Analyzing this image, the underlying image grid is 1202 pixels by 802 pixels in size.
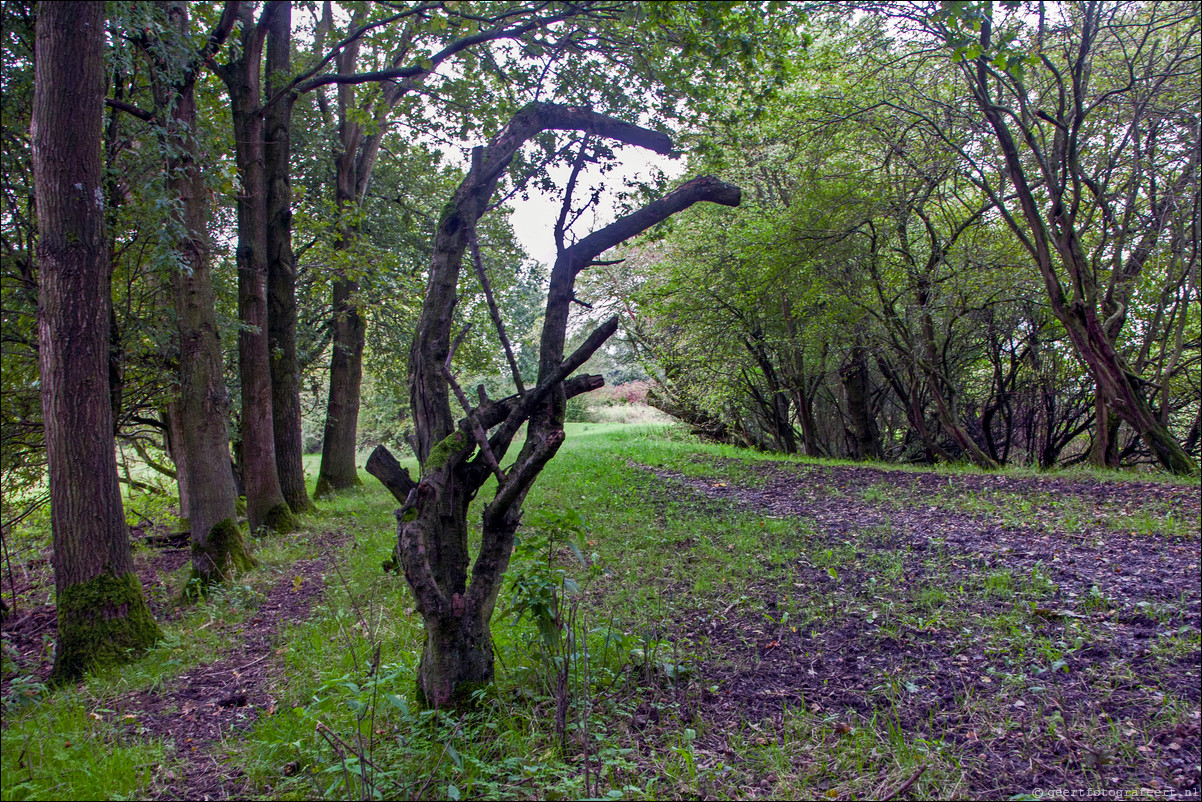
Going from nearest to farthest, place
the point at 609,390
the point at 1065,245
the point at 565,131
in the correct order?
the point at 565,131, the point at 1065,245, the point at 609,390

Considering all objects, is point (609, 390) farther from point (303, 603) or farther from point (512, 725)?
point (512, 725)

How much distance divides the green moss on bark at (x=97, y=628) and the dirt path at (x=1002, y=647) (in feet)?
12.0

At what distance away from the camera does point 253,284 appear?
26.6ft

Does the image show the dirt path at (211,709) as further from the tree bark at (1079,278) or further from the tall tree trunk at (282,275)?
the tree bark at (1079,278)

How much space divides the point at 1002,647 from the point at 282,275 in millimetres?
9223

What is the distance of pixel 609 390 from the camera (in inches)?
1419

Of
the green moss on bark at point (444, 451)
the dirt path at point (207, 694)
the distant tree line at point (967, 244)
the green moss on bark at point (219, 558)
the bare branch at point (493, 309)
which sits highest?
the distant tree line at point (967, 244)

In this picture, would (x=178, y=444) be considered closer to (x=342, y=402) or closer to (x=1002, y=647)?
(x=342, y=402)

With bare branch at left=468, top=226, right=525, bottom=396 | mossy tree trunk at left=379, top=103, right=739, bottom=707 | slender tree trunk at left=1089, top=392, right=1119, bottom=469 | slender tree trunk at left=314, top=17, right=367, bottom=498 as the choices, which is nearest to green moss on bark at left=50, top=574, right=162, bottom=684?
mossy tree trunk at left=379, top=103, right=739, bottom=707

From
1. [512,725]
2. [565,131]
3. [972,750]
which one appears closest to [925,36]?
[565,131]

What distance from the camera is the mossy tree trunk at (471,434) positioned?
2986 mm

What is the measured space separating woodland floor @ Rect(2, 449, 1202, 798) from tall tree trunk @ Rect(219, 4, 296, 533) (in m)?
2.17

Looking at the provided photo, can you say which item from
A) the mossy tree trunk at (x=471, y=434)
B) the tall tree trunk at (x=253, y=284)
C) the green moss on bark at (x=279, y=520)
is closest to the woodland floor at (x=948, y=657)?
the mossy tree trunk at (x=471, y=434)

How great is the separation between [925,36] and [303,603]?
10262 mm
